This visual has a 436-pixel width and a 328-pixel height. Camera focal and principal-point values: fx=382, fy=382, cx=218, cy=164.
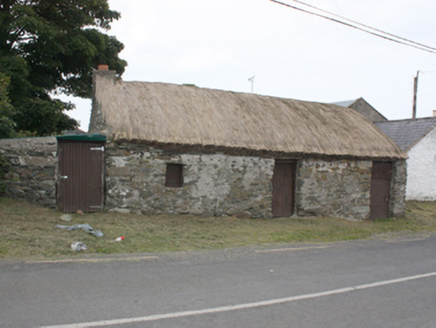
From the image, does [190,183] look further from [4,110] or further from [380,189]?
[380,189]

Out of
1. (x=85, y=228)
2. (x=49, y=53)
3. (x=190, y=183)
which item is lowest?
(x=85, y=228)

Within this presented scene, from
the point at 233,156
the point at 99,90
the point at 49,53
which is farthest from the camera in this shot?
the point at 49,53

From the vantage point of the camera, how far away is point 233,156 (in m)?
12.9

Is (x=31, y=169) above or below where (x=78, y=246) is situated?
above

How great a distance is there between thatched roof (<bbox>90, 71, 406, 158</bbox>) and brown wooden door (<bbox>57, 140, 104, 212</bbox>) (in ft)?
2.77

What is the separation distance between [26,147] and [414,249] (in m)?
11.0

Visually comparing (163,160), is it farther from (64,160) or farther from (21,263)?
(21,263)

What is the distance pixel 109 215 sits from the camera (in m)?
11.1

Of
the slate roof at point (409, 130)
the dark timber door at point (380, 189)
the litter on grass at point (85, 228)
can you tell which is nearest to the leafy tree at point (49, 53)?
the litter on grass at point (85, 228)

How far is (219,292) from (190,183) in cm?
674

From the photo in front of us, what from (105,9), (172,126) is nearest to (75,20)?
(105,9)

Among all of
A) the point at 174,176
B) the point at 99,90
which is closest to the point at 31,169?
the point at 99,90

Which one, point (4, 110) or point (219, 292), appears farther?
point (4, 110)

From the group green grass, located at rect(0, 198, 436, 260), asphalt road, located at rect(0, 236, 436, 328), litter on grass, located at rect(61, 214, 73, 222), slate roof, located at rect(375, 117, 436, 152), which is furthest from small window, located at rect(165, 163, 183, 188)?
slate roof, located at rect(375, 117, 436, 152)
